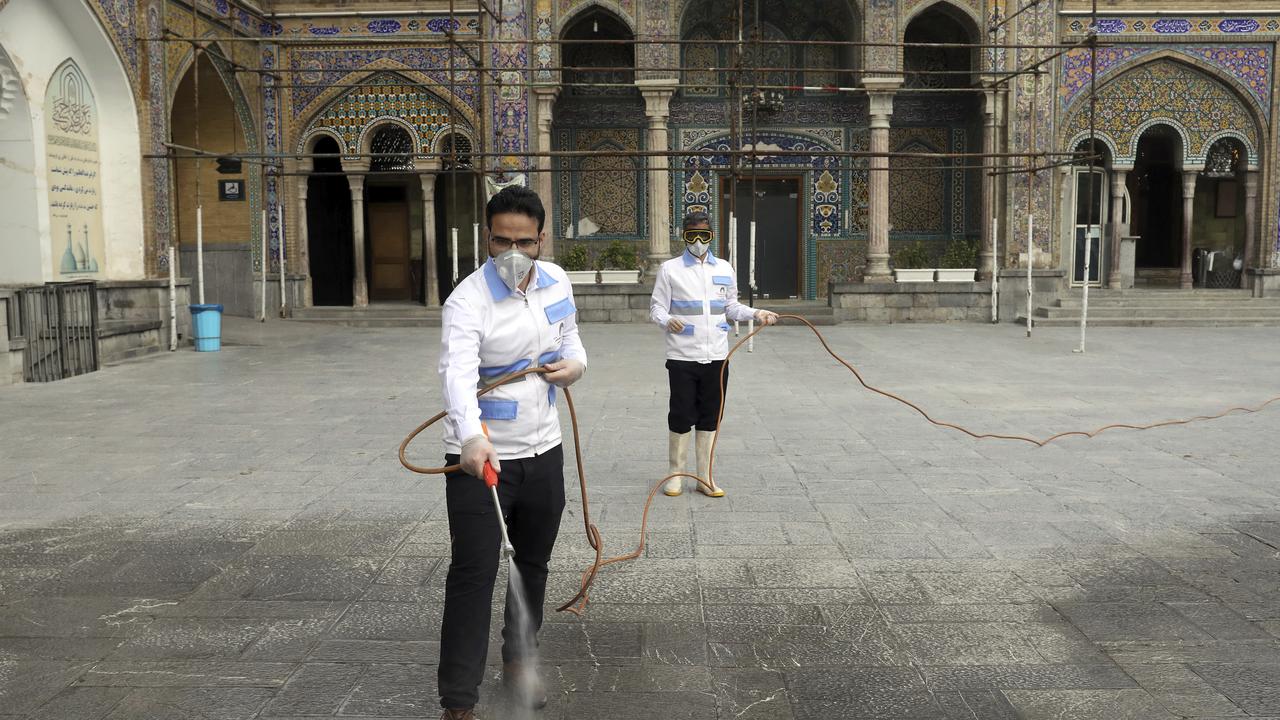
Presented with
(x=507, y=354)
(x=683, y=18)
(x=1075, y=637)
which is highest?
(x=683, y=18)

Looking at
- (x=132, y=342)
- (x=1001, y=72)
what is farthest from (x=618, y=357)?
(x=1001, y=72)

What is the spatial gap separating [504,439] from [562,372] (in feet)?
0.82

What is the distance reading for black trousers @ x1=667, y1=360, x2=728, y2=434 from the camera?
17.6 ft

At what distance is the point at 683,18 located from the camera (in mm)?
17594

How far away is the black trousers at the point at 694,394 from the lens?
17.6 feet

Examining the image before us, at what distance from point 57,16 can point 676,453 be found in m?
9.90

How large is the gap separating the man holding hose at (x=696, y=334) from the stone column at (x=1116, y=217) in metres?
14.0

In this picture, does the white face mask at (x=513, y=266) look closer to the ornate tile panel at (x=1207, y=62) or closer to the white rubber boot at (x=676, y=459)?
the white rubber boot at (x=676, y=459)

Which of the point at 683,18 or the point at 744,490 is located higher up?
the point at 683,18

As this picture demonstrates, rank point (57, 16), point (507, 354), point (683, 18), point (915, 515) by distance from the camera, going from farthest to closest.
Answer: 1. point (683, 18)
2. point (57, 16)
3. point (915, 515)
4. point (507, 354)

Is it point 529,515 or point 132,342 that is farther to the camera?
point 132,342


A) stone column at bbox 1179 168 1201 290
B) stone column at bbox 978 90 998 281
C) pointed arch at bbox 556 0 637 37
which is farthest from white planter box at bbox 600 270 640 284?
stone column at bbox 1179 168 1201 290

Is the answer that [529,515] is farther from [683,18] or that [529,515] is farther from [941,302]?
[683,18]

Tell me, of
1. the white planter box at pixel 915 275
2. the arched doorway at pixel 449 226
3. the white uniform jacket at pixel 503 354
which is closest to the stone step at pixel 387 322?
the arched doorway at pixel 449 226
